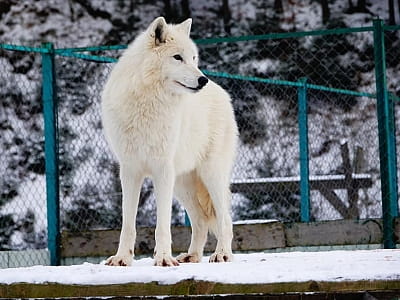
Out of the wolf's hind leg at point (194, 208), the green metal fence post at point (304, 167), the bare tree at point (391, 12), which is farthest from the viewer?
the bare tree at point (391, 12)

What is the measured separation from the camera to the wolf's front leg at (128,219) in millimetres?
4102

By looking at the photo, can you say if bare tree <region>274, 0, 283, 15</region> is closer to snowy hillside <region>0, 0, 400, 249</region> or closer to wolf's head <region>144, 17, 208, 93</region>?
snowy hillside <region>0, 0, 400, 249</region>

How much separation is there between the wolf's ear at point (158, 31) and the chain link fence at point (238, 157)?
2819 millimetres

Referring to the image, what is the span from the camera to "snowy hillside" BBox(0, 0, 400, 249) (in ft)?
25.1

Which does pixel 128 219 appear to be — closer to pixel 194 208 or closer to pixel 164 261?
pixel 164 261

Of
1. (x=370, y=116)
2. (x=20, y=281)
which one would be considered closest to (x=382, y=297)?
(x=20, y=281)

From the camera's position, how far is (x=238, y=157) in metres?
7.96

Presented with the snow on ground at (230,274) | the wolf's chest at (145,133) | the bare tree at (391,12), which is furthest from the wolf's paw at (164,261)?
the bare tree at (391,12)

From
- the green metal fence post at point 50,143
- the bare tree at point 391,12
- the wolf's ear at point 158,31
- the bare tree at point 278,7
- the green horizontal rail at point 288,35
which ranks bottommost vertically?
the green metal fence post at point 50,143

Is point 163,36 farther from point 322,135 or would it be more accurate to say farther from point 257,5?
point 257,5

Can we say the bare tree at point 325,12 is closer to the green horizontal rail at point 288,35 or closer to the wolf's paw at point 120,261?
the green horizontal rail at point 288,35

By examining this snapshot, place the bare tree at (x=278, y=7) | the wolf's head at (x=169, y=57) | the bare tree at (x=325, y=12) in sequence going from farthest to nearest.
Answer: the bare tree at (x=278, y=7) → the bare tree at (x=325, y=12) → the wolf's head at (x=169, y=57)

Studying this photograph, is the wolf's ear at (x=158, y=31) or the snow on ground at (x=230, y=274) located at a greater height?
the wolf's ear at (x=158, y=31)

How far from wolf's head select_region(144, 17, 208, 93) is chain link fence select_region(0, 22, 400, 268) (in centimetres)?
281
